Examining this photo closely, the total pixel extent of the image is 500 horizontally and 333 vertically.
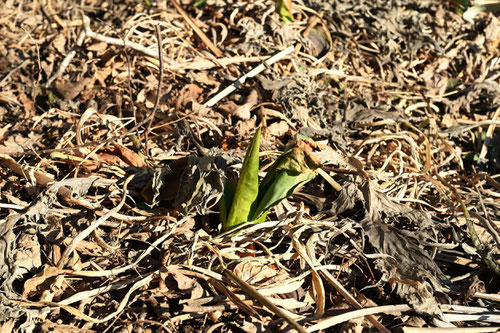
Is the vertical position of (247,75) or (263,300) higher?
(247,75)

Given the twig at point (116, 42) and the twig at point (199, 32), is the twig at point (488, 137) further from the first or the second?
the twig at point (116, 42)

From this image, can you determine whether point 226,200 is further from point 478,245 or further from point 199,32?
point 199,32

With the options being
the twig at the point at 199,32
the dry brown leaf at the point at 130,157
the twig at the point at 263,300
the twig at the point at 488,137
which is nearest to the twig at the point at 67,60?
the twig at the point at 199,32

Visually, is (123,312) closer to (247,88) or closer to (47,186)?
(47,186)

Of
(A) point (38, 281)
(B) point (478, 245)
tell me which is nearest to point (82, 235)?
(A) point (38, 281)

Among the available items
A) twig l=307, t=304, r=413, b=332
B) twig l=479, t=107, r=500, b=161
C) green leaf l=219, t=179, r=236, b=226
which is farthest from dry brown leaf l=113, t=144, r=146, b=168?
twig l=479, t=107, r=500, b=161

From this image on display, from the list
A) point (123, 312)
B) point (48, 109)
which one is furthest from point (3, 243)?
point (48, 109)
